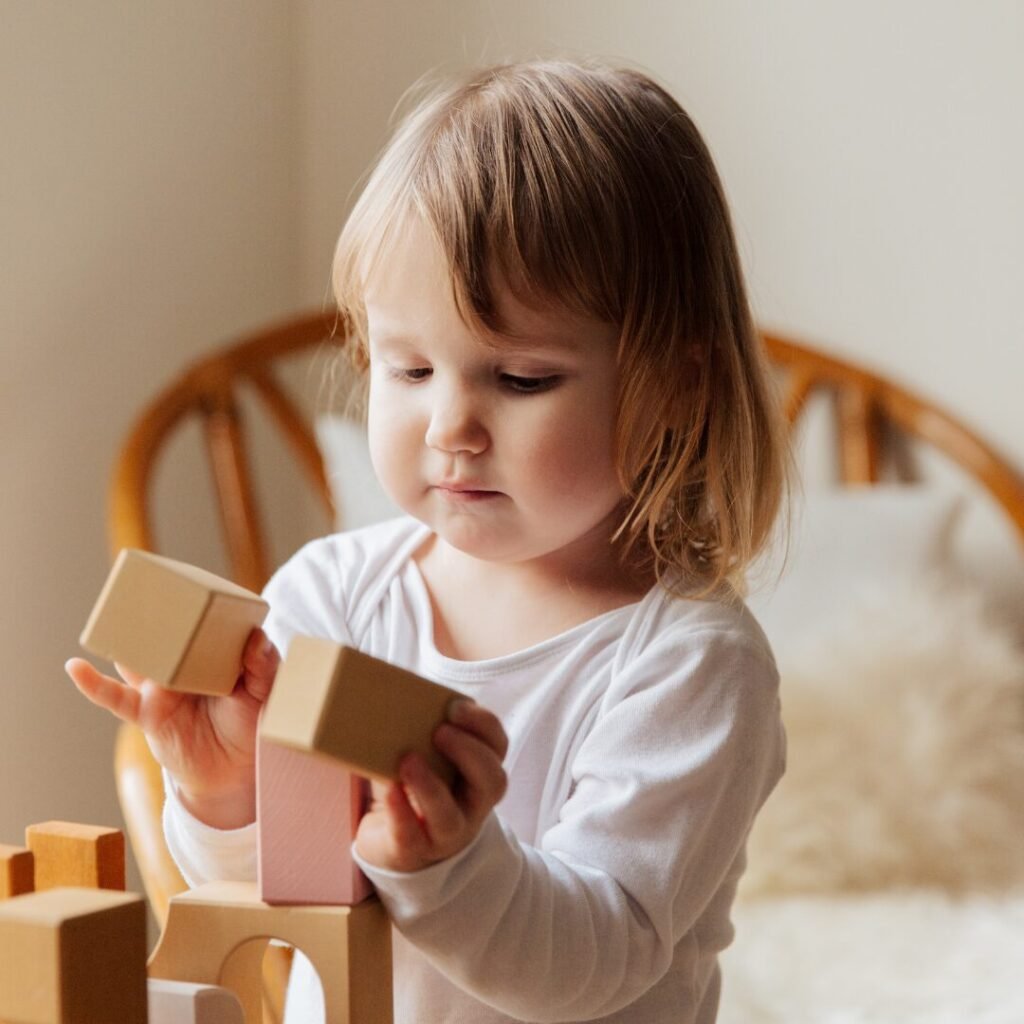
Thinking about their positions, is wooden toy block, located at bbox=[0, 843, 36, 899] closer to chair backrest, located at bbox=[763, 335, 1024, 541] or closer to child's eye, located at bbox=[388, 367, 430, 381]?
child's eye, located at bbox=[388, 367, 430, 381]

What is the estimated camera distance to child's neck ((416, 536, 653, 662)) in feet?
2.64

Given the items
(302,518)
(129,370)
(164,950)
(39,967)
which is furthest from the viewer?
(302,518)

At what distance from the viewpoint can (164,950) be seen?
611mm

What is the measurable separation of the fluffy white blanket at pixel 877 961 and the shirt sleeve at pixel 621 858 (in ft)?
1.25

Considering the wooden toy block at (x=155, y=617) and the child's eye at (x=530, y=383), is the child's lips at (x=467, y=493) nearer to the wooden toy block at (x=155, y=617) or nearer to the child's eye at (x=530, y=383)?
the child's eye at (x=530, y=383)

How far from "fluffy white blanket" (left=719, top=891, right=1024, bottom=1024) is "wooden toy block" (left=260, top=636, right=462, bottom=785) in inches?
26.0

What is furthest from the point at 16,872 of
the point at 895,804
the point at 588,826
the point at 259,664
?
the point at 895,804

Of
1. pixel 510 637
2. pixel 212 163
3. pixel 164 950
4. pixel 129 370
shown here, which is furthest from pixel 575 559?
pixel 212 163

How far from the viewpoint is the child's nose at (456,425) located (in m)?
0.70

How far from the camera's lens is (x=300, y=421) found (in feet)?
5.52

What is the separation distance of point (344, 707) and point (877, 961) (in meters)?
0.81

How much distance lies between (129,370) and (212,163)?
10.5 inches

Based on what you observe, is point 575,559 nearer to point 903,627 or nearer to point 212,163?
point 903,627

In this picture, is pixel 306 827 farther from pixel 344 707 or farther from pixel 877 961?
pixel 877 961
